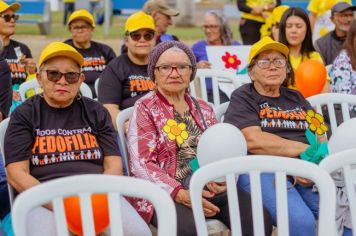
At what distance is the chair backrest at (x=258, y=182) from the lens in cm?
291

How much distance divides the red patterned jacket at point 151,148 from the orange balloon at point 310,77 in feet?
4.83

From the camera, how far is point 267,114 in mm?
4121

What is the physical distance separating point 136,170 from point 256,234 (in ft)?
3.06

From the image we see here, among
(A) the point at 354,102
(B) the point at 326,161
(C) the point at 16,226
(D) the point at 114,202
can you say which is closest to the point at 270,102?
(A) the point at 354,102

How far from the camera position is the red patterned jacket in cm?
368

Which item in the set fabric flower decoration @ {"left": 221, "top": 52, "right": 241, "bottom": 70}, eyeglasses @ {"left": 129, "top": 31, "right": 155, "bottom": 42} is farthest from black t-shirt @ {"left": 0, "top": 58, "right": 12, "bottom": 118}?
fabric flower decoration @ {"left": 221, "top": 52, "right": 241, "bottom": 70}

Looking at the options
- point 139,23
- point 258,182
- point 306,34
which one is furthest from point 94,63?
point 258,182

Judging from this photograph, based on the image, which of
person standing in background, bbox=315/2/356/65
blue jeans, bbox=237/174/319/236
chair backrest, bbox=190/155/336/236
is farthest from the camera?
person standing in background, bbox=315/2/356/65

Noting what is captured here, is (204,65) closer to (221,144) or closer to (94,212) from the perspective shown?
(221,144)

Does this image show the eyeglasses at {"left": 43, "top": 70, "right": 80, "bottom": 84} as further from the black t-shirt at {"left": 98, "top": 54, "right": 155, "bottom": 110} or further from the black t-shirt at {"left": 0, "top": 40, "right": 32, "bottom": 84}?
the black t-shirt at {"left": 0, "top": 40, "right": 32, "bottom": 84}

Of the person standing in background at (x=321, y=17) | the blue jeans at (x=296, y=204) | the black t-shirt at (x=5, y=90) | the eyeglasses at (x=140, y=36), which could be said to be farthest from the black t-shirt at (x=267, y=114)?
the person standing in background at (x=321, y=17)

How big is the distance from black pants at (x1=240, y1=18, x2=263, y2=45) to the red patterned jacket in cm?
458

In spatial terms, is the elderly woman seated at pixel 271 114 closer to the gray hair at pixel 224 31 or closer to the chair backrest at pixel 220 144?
the chair backrest at pixel 220 144

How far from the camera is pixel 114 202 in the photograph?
270cm
